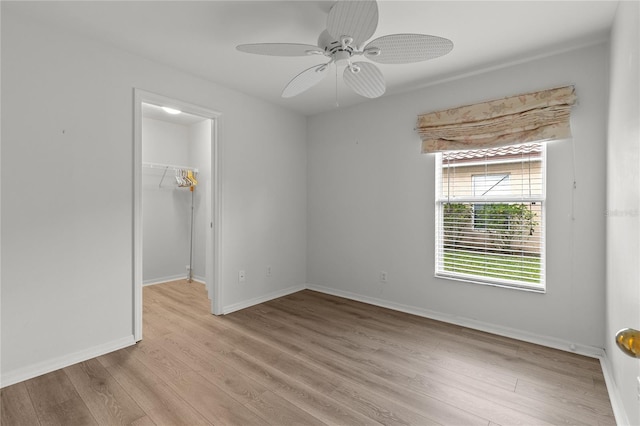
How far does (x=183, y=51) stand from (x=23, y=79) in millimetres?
1121

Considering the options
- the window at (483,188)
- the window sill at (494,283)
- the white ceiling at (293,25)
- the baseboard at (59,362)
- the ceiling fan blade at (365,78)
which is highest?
the white ceiling at (293,25)

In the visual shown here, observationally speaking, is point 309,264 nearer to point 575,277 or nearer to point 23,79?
point 575,277

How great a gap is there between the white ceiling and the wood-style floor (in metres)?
2.50

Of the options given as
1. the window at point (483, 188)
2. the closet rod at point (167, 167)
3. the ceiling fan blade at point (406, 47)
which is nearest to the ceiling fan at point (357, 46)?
the ceiling fan blade at point (406, 47)

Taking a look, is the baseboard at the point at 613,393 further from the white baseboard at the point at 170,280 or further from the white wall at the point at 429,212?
the white baseboard at the point at 170,280

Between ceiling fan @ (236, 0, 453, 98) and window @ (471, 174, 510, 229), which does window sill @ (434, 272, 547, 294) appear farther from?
ceiling fan @ (236, 0, 453, 98)

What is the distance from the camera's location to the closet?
473 centimetres

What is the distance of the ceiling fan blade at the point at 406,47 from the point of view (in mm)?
1762

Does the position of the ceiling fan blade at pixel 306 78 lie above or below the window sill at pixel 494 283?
above

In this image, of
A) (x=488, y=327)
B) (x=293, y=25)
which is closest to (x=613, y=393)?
(x=488, y=327)

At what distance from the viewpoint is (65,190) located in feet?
7.73

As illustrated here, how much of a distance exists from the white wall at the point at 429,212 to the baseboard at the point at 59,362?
8.14ft

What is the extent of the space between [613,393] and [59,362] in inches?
148

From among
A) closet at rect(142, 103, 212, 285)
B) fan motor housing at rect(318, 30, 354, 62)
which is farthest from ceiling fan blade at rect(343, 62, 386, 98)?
closet at rect(142, 103, 212, 285)
